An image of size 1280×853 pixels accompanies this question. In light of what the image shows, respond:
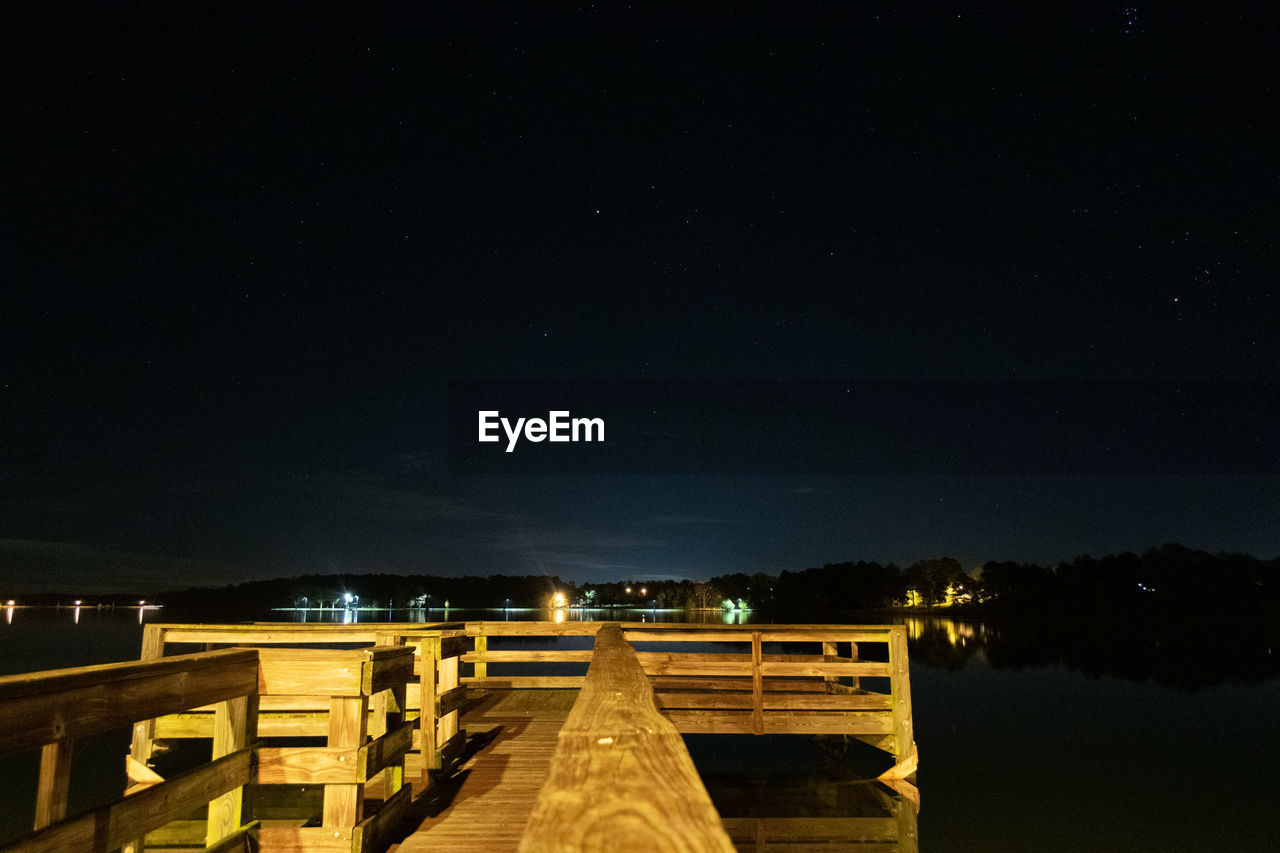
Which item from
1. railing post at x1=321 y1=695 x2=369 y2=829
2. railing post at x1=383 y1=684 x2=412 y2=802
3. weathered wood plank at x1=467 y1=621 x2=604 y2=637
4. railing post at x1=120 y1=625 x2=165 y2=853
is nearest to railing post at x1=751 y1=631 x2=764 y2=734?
weathered wood plank at x1=467 y1=621 x2=604 y2=637

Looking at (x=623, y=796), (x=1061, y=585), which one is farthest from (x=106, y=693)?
(x=1061, y=585)

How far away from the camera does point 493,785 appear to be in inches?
253

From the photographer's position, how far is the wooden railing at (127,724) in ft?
8.02

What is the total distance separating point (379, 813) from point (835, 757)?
10.2 m

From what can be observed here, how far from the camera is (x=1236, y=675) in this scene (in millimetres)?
36844

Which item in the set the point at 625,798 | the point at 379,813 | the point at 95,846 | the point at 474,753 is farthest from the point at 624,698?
the point at 474,753

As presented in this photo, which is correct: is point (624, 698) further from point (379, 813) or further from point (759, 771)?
point (759, 771)

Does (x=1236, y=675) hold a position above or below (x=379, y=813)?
below

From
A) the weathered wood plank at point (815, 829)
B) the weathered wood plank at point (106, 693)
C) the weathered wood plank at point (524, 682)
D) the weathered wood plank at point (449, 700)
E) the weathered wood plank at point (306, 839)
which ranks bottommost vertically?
the weathered wood plank at point (815, 829)

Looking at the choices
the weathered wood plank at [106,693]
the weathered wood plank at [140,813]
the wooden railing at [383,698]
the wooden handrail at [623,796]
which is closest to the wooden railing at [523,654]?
the wooden railing at [383,698]

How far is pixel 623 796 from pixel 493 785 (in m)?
5.94

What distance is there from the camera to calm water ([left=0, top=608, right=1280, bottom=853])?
36.4 ft

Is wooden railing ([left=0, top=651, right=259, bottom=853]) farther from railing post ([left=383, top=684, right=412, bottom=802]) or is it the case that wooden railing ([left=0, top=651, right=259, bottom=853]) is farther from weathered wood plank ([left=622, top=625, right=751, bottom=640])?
weathered wood plank ([left=622, top=625, right=751, bottom=640])

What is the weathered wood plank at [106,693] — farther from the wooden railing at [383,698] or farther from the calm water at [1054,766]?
the wooden railing at [383,698]
